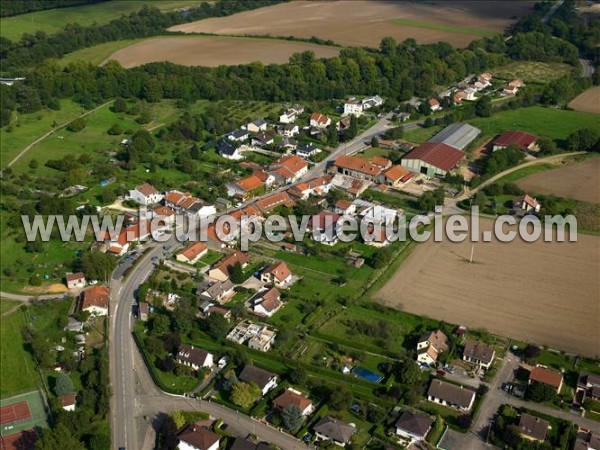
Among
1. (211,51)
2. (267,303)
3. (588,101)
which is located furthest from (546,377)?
(211,51)

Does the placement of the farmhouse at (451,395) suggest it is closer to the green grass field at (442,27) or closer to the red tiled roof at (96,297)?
the red tiled roof at (96,297)

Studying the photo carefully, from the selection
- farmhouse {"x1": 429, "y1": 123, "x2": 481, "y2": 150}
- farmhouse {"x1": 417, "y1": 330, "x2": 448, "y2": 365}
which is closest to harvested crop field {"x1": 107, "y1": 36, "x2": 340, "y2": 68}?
farmhouse {"x1": 429, "y1": 123, "x2": 481, "y2": 150}

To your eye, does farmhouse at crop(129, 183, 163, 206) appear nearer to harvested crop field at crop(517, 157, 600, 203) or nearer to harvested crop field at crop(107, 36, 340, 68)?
harvested crop field at crop(517, 157, 600, 203)

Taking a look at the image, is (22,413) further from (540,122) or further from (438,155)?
(540,122)

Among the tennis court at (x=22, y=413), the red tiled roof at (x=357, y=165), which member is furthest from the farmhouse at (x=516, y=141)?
the tennis court at (x=22, y=413)

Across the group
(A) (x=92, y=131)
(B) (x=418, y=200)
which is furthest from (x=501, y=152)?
(A) (x=92, y=131)

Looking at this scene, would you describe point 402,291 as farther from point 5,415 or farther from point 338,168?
point 5,415

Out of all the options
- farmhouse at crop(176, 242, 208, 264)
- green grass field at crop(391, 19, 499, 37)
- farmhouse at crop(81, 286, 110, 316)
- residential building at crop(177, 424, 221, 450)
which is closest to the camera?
residential building at crop(177, 424, 221, 450)

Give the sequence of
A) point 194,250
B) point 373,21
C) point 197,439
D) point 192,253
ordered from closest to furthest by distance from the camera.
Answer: point 197,439
point 192,253
point 194,250
point 373,21
